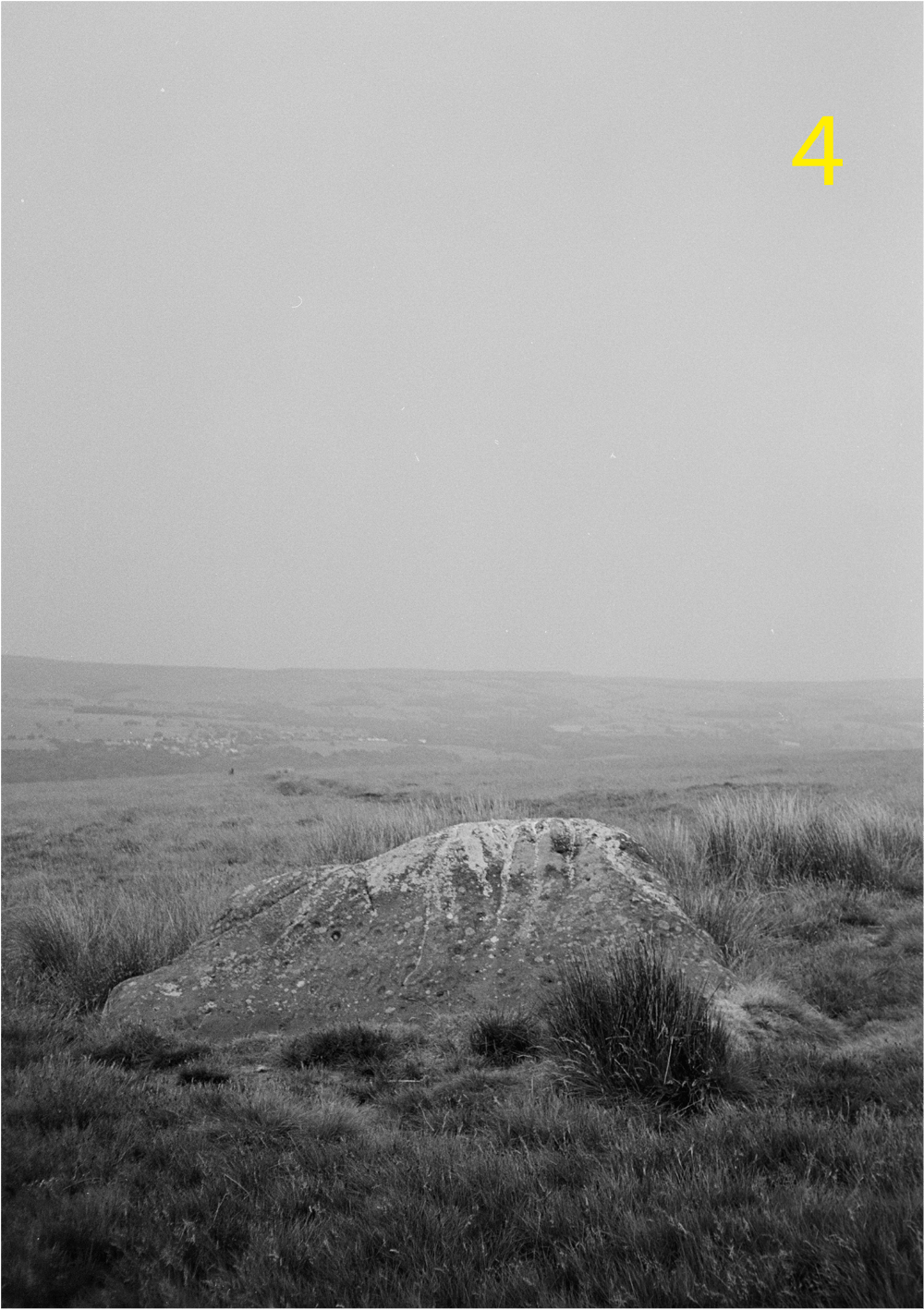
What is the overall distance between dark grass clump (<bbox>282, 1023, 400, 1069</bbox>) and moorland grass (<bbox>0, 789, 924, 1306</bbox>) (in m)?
0.03

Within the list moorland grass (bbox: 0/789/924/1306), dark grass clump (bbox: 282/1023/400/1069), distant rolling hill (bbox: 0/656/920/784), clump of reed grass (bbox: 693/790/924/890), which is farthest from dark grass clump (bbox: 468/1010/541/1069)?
distant rolling hill (bbox: 0/656/920/784)

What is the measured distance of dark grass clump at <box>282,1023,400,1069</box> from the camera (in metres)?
6.30

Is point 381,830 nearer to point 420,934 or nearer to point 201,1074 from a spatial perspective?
point 420,934

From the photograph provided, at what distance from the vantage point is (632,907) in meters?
8.13

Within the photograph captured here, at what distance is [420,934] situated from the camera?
8117 millimetres

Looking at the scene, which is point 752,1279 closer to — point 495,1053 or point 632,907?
point 495,1053

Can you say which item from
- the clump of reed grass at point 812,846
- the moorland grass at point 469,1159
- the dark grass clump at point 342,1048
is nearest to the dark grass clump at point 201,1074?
the moorland grass at point 469,1159

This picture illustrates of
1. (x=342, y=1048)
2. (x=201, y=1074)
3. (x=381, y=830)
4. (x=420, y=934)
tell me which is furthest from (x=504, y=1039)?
(x=381, y=830)

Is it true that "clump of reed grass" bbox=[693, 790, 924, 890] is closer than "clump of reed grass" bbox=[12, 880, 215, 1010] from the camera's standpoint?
No

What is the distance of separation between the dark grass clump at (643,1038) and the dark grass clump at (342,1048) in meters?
1.46

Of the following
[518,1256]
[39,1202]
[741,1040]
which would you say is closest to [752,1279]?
[518,1256]

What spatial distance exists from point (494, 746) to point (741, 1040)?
172ft

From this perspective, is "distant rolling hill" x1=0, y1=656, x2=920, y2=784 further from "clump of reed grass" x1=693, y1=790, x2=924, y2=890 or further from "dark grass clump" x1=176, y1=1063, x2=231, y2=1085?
"dark grass clump" x1=176, y1=1063, x2=231, y2=1085

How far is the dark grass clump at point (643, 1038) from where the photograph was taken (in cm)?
513
